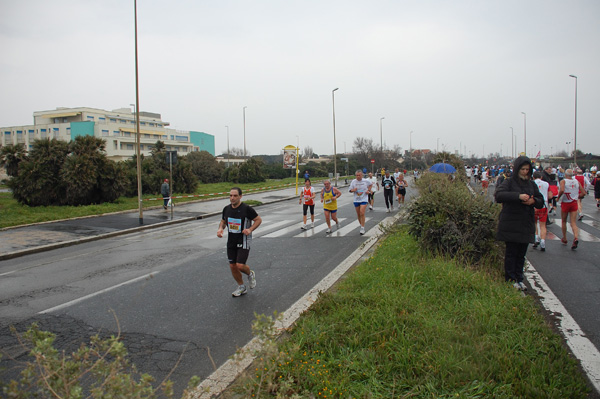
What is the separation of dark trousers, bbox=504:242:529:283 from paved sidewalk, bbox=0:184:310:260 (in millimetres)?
11115

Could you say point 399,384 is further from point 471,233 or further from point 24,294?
point 24,294

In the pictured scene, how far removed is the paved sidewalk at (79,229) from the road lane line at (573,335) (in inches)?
455

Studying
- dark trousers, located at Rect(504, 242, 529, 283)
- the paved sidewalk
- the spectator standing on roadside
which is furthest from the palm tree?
dark trousers, located at Rect(504, 242, 529, 283)

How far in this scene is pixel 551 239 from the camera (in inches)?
420

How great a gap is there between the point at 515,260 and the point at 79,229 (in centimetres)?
1377

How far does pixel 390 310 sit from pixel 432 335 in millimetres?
682

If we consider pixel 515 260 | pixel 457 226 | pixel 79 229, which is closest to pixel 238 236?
pixel 457 226

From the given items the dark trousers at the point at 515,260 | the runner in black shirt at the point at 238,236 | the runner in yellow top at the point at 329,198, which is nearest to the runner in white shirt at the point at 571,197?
the dark trousers at the point at 515,260

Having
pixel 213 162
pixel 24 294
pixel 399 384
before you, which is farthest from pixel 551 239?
pixel 213 162

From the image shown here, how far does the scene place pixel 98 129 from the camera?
85.0 m

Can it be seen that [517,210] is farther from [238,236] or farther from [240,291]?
[240,291]

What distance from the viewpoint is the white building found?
8231 cm

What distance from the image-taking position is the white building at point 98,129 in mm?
82312

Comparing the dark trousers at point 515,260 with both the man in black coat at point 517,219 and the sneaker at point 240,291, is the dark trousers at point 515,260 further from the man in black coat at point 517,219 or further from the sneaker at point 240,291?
the sneaker at point 240,291
